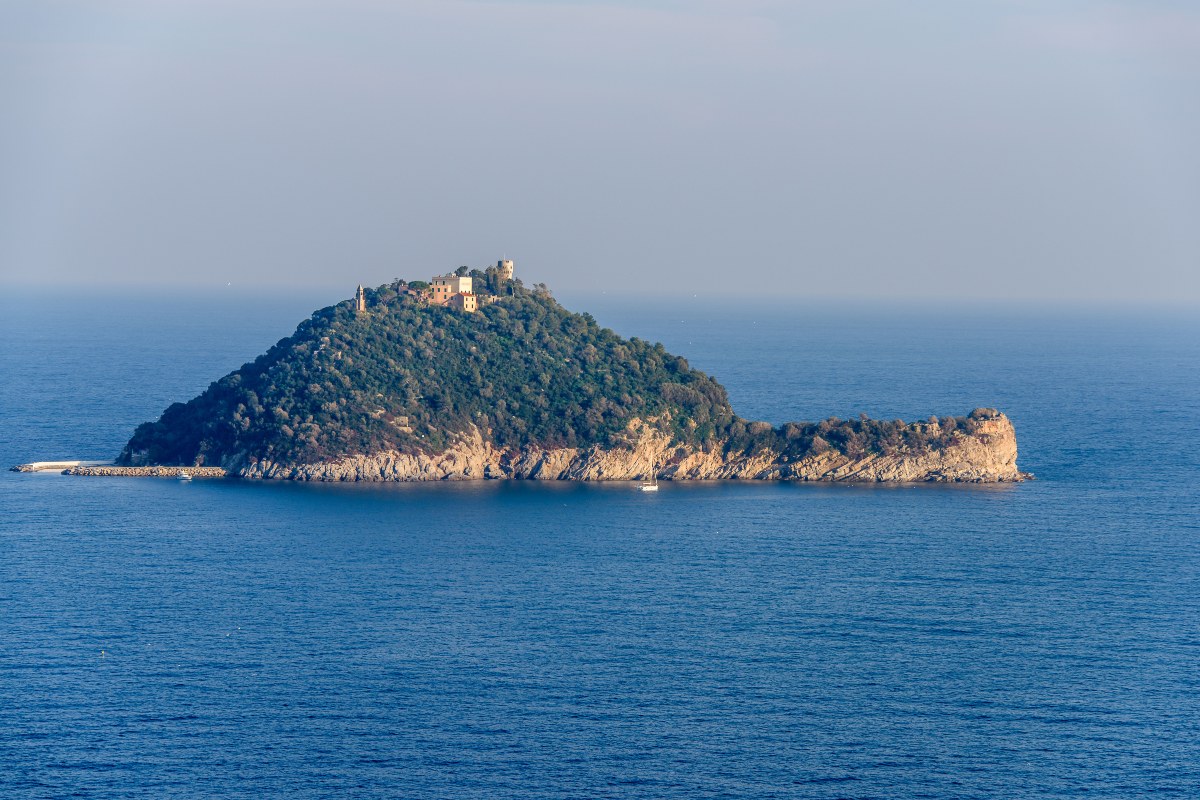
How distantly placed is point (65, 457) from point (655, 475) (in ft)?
149

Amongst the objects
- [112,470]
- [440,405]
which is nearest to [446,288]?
[440,405]

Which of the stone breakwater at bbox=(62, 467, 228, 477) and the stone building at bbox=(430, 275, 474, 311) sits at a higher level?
the stone building at bbox=(430, 275, 474, 311)

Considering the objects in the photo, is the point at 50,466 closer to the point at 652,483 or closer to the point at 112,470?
the point at 112,470

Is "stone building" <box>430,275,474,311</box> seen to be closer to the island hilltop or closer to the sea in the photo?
the island hilltop

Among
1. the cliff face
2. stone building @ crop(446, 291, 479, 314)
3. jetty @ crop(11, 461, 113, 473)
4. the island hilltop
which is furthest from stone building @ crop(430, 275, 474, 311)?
jetty @ crop(11, 461, 113, 473)

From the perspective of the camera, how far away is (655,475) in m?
119

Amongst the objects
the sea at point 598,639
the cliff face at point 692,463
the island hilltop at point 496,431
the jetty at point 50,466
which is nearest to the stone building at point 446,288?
the island hilltop at point 496,431

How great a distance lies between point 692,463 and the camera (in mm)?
119500

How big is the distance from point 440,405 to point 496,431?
4.72m

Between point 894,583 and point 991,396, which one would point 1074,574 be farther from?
point 991,396

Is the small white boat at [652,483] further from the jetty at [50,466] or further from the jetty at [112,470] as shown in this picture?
the jetty at [50,466]

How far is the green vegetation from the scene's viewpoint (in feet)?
383

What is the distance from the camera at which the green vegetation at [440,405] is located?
11669 centimetres

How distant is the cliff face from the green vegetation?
0.82 metres
